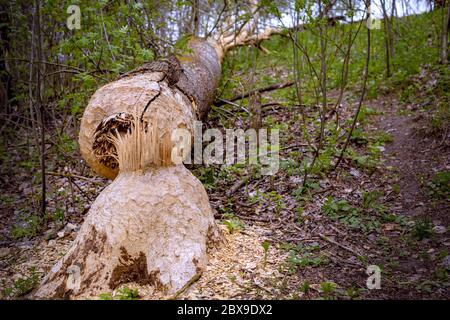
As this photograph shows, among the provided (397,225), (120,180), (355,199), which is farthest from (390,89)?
(120,180)

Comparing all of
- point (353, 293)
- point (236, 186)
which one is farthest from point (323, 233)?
point (236, 186)

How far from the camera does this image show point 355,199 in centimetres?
366

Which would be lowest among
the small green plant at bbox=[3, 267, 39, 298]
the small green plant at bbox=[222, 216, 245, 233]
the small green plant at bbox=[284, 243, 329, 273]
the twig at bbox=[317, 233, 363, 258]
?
the small green plant at bbox=[3, 267, 39, 298]

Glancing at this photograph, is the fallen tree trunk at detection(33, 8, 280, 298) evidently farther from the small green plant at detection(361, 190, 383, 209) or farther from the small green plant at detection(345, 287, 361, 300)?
the small green plant at detection(361, 190, 383, 209)

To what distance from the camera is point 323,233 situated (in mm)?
3180

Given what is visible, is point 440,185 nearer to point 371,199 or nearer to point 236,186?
point 371,199

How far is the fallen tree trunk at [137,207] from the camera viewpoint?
7.99ft

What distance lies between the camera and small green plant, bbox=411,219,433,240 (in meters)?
2.91

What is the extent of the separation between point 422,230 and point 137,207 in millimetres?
2183

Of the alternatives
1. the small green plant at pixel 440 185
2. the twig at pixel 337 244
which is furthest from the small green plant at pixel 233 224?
the small green plant at pixel 440 185

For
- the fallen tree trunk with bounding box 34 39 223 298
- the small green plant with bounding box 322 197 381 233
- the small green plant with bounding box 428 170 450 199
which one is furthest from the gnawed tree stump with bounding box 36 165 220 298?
the small green plant with bounding box 428 170 450 199

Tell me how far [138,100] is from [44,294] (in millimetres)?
1454

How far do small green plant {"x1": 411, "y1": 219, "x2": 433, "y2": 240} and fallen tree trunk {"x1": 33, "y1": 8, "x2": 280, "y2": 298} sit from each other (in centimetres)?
155
